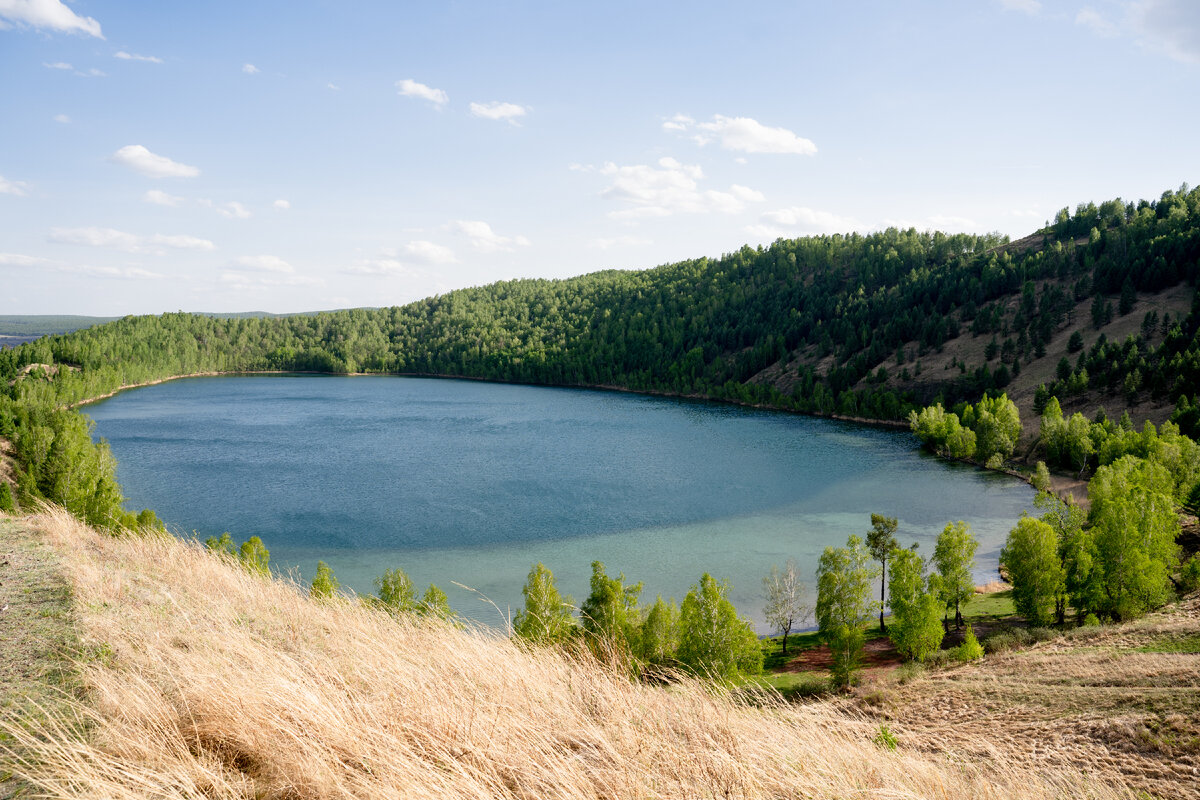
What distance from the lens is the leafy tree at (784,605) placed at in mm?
28953

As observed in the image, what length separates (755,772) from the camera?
16.1ft

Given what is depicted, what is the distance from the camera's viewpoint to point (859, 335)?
13112 centimetres

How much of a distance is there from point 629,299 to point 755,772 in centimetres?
19772

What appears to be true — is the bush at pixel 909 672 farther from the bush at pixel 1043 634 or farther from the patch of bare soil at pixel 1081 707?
the bush at pixel 1043 634

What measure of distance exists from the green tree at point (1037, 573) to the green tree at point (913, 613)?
3.89m

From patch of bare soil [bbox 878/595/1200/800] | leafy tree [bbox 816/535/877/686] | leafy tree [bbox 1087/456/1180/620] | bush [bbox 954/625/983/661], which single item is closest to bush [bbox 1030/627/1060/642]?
patch of bare soil [bbox 878/595/1200/800]

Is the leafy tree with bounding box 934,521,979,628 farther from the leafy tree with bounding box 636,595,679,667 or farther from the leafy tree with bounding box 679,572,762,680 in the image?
the leafy tree with bounding box 636,595,679,667

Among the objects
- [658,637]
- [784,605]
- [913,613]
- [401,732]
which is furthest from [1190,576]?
[401,732]

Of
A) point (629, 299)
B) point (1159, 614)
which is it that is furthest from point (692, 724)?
point (629, 299)

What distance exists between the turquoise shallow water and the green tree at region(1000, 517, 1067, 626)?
35.4ft

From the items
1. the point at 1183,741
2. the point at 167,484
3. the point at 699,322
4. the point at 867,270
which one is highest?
the point at 867,270

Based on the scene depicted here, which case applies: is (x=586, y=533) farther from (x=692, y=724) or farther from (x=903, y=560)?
(x=692, y=724)

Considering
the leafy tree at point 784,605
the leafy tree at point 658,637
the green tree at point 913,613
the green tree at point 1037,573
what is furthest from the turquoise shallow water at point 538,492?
the green tree at point 1037,573

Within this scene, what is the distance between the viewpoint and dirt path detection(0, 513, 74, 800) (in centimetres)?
546
